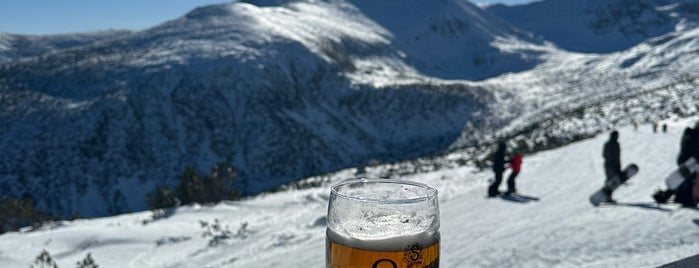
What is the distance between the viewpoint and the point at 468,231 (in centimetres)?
775

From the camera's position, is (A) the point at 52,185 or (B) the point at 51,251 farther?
(A) the point at 52,185

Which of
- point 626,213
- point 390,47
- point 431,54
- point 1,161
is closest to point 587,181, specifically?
point 626,213

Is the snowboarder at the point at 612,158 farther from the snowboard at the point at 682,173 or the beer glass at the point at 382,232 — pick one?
the beer glass at the point at 382,232

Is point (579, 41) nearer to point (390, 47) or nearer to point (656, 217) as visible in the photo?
point (390, 47)

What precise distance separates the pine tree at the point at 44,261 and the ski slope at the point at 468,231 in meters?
0.28

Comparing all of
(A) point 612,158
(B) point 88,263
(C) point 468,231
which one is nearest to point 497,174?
(A) point 612,158

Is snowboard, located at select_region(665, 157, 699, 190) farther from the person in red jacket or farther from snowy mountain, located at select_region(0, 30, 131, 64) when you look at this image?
snowy mountain, located at select_region(0, 30, 131, 64)

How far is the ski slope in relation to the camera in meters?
5.61

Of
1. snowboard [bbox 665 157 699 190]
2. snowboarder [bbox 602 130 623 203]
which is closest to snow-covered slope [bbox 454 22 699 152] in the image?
snowboarder [bbox 602 130 623 203]

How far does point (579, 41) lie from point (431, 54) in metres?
46.8

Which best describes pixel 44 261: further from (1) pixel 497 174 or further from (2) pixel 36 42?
(2) pixel 36 42

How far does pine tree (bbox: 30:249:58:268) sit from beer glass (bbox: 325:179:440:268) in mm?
7816

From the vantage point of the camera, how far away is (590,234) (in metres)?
6.16

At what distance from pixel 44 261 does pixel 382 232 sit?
852 cm
